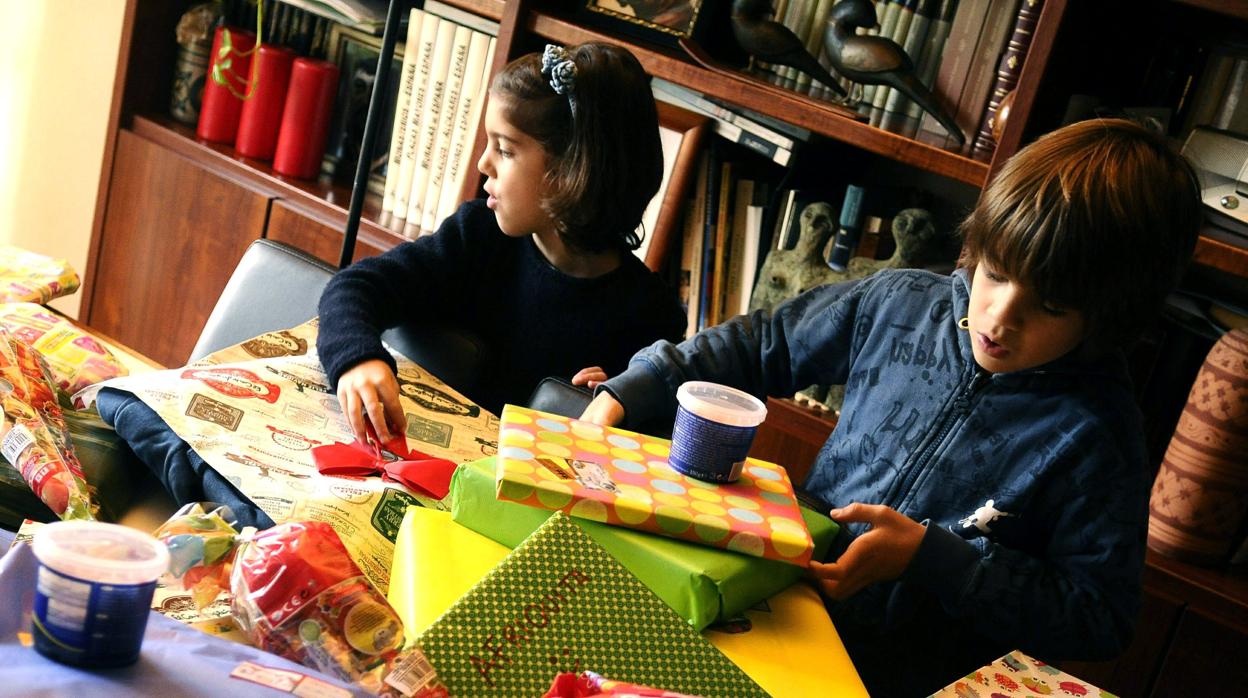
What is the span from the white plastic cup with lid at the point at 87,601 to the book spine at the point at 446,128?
1693 millimetres

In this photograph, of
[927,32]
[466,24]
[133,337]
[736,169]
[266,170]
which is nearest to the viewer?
[927,32]

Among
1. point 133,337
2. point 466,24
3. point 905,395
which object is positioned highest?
point 466,24

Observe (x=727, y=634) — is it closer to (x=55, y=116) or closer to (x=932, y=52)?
(x=932, y=52)

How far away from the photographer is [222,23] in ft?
8.39

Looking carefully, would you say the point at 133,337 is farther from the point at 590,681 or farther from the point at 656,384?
the point at 590,681

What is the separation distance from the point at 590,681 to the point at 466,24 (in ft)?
5.62

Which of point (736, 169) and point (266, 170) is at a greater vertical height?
point (736, 169)

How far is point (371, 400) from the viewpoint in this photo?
1179 millimetres

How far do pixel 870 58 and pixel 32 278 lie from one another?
3.95 ft

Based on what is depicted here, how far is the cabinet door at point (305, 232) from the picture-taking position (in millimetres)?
2336

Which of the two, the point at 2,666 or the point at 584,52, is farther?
the point at 584,52

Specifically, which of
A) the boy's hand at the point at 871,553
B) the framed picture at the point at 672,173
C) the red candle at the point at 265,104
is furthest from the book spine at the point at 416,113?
the boy's hand at the point at 871,553

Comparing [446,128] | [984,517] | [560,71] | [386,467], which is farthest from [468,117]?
[984,517]

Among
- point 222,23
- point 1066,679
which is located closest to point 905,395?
point 1066,679
